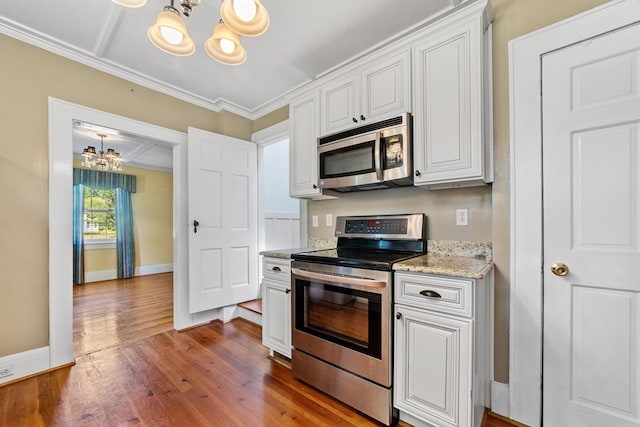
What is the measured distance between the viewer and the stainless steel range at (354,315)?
156cm

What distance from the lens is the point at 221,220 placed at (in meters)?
3.12

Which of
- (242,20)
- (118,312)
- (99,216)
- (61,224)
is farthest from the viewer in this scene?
(99,216)

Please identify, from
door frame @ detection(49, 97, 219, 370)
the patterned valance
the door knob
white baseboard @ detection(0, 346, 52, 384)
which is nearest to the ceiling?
door frame @ detection(49, 97, 219, 370)

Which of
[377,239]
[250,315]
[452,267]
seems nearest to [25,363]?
[250,315]

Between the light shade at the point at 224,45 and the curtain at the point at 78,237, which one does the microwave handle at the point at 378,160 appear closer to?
the light shade at the point at 224,45

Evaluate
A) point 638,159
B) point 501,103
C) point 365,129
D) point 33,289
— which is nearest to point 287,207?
point 365,129

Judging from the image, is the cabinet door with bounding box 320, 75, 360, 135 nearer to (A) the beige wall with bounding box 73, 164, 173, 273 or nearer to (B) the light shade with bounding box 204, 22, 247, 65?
(B) the light shade with bounding box 204, 22, 247, 65

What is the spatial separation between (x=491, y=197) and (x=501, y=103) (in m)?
0.57

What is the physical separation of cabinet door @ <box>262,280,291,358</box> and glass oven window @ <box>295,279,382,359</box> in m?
0.17

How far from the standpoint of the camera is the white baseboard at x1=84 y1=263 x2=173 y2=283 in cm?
545

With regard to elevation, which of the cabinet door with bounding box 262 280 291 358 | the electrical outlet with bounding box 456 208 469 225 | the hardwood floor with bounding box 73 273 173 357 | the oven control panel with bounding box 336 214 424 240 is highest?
the electrical outlet with bounding box 456 208 469 225

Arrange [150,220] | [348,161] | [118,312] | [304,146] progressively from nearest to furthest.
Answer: [348,161] → [304,146] → [118,312] → [150,220]

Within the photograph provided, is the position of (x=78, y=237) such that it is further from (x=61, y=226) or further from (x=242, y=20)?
(x=242, y=20)

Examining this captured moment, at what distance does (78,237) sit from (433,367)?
6.35m
